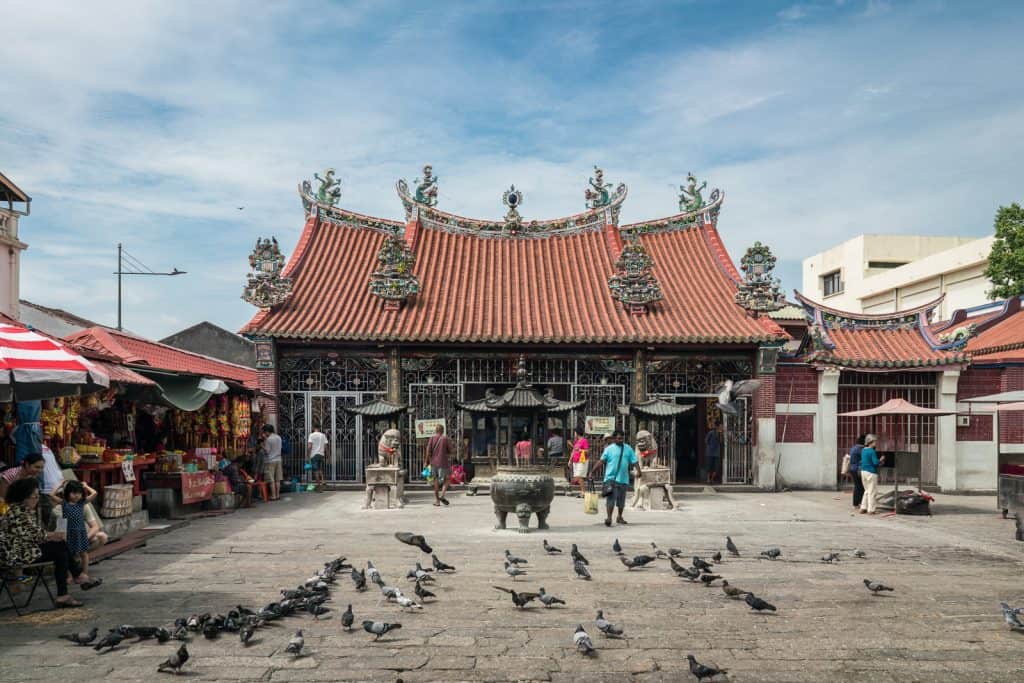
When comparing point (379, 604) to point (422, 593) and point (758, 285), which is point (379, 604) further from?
point (758, 285)

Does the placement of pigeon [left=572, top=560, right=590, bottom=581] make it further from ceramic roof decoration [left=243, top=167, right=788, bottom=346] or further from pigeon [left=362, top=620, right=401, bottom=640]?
ceramic roof decoration [left=243, top=167, right=788, bottom=346]

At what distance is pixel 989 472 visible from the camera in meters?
21.7

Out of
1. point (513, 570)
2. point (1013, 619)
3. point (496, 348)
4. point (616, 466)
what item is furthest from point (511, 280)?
point (1013, 619)

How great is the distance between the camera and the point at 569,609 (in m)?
8.61

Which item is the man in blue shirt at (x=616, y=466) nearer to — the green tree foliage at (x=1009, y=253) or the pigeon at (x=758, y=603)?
the pigeon at (x=758, y=603)

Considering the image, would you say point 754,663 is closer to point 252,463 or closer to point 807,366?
point 252,463

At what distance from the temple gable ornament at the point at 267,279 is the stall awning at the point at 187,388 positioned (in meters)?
5.25

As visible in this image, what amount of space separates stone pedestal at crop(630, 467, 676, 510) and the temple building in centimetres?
239

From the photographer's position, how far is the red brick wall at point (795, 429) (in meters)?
21.7

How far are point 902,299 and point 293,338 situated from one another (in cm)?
3636

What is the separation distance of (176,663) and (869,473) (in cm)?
1395

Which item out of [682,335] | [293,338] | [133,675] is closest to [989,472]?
[682,335]

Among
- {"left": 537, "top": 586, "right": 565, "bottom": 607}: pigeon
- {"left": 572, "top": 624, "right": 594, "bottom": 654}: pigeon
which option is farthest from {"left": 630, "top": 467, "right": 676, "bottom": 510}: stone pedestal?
{"left": 572, "top": 624, "right": 594, "bottom": 654}: pigeon

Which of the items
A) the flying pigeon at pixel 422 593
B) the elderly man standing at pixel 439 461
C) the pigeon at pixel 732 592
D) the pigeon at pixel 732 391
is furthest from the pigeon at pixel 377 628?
the pigeon at pixel 732 391
